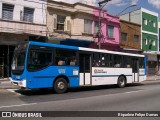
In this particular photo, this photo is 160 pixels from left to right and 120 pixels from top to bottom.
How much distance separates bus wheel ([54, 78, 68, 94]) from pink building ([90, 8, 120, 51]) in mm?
13542

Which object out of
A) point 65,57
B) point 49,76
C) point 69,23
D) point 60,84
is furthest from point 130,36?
point 49,76

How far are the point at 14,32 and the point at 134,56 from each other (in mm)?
10378

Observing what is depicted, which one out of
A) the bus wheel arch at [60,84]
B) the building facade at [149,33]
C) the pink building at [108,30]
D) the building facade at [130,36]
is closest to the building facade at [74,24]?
the pink building at [108,30]

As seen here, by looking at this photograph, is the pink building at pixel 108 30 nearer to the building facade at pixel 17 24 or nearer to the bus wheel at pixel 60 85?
the building facade at pixel 17 24

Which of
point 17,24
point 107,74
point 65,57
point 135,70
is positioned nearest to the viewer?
point 65,57

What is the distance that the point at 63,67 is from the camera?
14.4m

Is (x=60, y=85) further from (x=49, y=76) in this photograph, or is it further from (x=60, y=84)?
(x=49, y=76)

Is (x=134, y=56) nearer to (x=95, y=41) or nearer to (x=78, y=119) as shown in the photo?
(x=95, y=41)

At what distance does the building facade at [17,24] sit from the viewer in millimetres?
20984

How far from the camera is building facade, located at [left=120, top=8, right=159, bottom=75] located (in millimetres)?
36406

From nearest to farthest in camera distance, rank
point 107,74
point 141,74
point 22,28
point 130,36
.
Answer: point 107,74 → point 141,74 → point 22,28 → point 130,36

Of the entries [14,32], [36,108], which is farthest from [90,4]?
[36,108]

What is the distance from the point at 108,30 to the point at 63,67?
1672 centimetres

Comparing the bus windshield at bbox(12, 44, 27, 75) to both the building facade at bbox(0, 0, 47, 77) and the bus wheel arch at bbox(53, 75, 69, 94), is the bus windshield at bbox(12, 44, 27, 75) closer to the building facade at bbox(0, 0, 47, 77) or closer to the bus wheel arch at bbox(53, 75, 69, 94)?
the bus wheel arch at bbox(53, 75, 69, 94)
